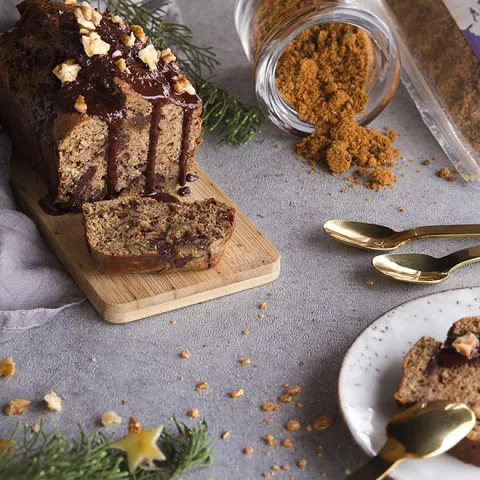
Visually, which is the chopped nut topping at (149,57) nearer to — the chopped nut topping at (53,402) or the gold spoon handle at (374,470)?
the chopped nut topping at (53,402)

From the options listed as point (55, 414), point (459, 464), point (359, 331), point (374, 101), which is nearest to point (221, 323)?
point (359, 331)

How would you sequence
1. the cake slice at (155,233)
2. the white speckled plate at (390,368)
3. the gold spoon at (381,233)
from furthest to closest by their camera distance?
1. the gold spoon at (381,233)
2. the cake slice at (155,233)
3. the white speckled plate at (390,368)

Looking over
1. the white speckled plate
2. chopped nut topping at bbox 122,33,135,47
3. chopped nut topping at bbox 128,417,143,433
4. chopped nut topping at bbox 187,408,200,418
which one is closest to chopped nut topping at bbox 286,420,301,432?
the white speckled plate

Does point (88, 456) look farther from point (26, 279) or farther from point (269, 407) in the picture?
point (26, 279)

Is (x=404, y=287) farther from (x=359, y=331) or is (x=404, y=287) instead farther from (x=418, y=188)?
(x=418, y=188)

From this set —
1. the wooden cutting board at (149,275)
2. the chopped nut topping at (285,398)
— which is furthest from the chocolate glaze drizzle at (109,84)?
the chopped nut topping at (285,398)

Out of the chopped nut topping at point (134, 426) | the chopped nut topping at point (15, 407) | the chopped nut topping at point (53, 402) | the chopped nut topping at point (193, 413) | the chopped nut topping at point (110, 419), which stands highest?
the chopped nut topping at point (193, 413)

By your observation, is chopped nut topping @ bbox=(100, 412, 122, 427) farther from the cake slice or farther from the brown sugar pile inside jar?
the brown sugar pile inside jar
